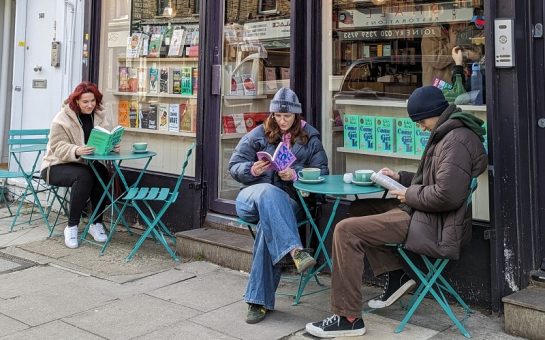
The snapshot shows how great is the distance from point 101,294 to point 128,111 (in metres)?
2.89

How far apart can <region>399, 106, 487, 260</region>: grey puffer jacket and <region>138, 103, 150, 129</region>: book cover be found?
12.4ft

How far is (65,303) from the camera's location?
161 inches

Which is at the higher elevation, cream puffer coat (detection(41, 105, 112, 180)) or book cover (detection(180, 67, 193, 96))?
book cover (detection(180, 67, 193, 96))

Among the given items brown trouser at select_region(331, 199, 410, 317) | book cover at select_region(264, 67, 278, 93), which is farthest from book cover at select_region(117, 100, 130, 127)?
brown trouser at select_region(331, 199, 410, 317)

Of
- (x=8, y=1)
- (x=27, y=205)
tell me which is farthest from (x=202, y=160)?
(x=8, y=1)

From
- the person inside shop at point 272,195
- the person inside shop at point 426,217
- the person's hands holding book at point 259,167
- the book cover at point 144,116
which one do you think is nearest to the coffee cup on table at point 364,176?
the person inside shop at point 426,217

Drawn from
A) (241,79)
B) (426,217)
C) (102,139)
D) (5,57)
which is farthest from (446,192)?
(5,57)

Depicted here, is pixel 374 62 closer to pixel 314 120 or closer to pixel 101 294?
pixel 314 120

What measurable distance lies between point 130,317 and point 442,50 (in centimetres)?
282

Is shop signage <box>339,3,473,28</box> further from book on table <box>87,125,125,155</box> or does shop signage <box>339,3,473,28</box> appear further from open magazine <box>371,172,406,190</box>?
book on table <box>87,125,125,155</box>

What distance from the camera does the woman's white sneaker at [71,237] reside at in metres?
5.46

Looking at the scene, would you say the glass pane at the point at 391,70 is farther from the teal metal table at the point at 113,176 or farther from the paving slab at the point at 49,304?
the paving slab at the point at 49,304

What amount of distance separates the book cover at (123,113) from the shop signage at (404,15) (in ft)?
9.46

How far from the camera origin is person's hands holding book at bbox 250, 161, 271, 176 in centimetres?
394
